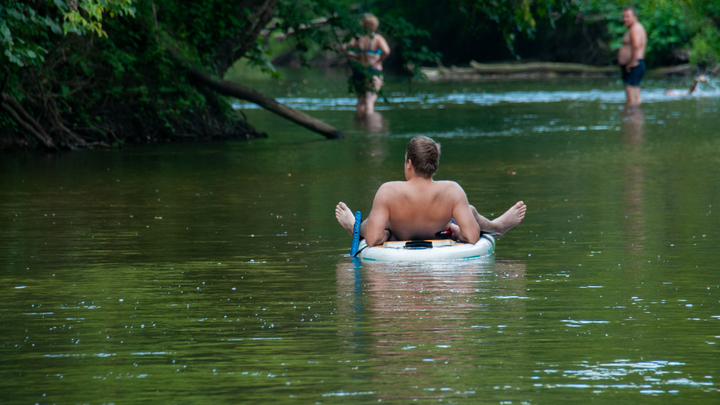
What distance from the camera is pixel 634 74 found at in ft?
81.7

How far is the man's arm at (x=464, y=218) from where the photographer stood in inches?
316

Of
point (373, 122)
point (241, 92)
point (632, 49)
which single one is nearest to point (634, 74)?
point (632, 49)

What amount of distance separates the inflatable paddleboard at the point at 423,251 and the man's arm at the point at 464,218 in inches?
2.7

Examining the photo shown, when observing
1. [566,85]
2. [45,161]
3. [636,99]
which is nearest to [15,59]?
[45,161]

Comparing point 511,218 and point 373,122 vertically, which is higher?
point 511,218

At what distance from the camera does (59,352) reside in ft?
17.9

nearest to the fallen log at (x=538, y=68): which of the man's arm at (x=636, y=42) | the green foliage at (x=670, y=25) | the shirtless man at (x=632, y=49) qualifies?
the green foliage at (x=670, y=25)

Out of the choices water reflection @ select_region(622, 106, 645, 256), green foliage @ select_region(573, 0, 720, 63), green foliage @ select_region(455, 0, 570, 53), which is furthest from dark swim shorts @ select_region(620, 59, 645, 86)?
green foliage @ select_region(573, 0, 720, 63)

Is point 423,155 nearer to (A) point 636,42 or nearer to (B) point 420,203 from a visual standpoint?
(B) point 420,203

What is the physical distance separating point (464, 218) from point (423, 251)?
1.62 ft

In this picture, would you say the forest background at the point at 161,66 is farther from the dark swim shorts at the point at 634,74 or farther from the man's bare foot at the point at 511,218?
the man's bare foot at the point at 511,218

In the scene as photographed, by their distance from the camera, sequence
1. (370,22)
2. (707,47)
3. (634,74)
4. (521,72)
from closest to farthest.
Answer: (370,22) → (634,74) → (707,47) → (521,72)

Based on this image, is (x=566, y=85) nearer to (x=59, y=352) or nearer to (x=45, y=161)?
(x=45, y=161)

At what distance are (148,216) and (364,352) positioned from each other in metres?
5.58
